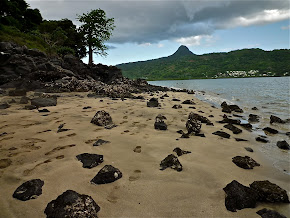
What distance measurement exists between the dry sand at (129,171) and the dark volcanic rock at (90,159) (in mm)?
88

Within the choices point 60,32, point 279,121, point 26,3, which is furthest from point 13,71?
point 26,3

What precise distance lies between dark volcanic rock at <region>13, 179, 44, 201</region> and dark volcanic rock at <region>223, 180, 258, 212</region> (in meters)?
2.47

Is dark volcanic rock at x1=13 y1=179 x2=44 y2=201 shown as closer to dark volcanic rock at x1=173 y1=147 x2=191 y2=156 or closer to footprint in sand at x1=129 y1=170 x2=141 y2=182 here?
footprint in sand at x1=129 y1=170 x2=141 y2=182

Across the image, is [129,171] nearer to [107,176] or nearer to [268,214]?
[107,176]

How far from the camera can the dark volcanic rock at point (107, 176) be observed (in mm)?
2535

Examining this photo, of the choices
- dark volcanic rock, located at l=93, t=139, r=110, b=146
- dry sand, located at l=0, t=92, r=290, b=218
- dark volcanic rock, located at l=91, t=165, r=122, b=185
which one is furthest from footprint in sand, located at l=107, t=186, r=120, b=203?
dark volcanic rock, located at l=93, t=139, r=110, b=146

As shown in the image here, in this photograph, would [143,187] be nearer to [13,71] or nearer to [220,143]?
[220,143]

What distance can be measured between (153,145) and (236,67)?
715 feet

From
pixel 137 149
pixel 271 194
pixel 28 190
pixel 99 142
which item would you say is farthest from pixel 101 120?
pixel 271 194

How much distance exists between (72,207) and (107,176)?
77 cm

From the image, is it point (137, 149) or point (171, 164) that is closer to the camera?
point (171, 164)

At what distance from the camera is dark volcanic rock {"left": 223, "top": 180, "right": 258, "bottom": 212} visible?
227 cm

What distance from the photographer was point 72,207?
186cm

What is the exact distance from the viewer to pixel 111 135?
4496 mm
